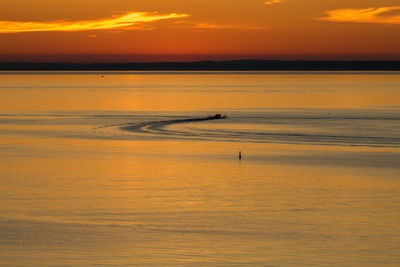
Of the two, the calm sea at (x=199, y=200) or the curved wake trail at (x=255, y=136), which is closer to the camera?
the calm sea at (x=199, y=200)

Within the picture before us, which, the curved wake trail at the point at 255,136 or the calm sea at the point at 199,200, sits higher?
the curved wake trail at the point at 255,136

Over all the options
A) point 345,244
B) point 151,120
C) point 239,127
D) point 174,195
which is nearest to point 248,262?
point 345,244

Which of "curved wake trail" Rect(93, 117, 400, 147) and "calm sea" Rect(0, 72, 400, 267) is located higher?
"curved wake trail" Rect(93, 117, 400, 147)

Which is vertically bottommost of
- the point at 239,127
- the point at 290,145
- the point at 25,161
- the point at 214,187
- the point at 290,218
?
the point at 290,218

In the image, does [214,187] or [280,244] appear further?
[214,187]

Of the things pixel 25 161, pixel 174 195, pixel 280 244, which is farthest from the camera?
pixel 25 161

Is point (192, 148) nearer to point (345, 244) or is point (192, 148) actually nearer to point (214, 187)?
point (214, 187)

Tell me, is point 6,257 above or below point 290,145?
below

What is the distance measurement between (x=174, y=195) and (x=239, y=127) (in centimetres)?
4041

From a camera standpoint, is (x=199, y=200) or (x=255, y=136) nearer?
(x=199, y=200)

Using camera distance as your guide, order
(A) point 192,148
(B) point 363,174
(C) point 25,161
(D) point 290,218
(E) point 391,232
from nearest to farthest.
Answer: (E) point 391,232 → (D) point 290,218 → (B) point 363,174 → (C) point 25,161 → (A) point 192,148

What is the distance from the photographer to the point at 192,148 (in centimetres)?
5131

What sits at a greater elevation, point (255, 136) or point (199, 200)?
point (255, 136)

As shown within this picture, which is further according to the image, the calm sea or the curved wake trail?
the curved wake trail
